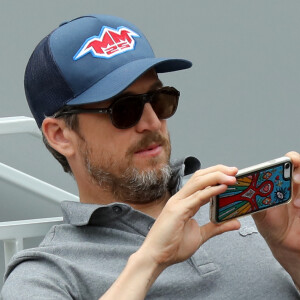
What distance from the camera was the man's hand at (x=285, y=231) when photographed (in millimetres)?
2637

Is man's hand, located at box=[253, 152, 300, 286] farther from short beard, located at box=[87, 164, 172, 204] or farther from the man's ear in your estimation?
the man's ear

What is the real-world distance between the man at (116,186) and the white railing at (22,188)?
0.23 m

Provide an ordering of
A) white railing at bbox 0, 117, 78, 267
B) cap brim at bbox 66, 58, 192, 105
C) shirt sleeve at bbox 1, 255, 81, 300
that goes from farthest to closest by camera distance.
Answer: white railing at bbox 0, 117, 78, 267 → cap brim at bbox 66, 58, 192, 105 → shirt sleeve at bbox 1, 255, 81, 300

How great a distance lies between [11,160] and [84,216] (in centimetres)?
84

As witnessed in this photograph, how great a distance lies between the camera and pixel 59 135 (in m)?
2.89

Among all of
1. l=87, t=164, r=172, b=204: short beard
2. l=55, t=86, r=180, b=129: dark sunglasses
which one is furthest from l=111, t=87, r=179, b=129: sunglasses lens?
l=87, t=164, r=172, b=204: short beard

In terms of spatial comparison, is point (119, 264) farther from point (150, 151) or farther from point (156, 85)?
point (156, 85)

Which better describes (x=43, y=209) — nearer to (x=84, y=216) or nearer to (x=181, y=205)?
(x=84, y=216)

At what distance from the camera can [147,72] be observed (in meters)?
2.78

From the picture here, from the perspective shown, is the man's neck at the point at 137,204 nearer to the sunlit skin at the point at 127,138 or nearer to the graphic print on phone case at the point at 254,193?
the sunlit skin at the point at 127,138

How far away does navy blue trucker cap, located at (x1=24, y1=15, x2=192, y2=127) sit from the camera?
277 centimetres

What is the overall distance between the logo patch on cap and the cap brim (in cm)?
7

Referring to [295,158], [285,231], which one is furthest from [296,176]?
[285,231]

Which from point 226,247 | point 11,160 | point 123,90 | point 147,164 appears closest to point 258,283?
point 226,247
